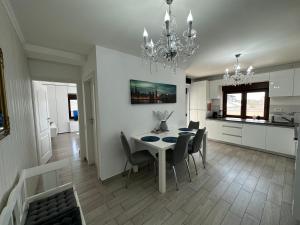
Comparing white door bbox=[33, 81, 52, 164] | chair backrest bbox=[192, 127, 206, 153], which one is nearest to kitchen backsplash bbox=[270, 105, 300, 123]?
chair backrest bbox=[192, 127, 206, 153]

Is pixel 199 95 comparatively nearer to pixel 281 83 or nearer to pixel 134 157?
pixel 281 83

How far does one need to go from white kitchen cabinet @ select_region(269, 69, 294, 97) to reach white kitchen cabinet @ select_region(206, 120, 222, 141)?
1581 mm

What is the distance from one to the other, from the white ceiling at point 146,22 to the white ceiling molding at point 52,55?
0.11 metres

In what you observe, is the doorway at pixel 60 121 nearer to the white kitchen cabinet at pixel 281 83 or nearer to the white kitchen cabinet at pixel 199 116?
the white kitchen cabinet at pixel 199 116

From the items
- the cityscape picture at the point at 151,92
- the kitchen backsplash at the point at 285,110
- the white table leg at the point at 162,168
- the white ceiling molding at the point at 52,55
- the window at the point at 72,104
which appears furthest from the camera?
the window at the point at 72,104

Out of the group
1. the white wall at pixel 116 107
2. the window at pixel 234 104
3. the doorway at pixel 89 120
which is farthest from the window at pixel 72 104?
the window at pixel 234 104

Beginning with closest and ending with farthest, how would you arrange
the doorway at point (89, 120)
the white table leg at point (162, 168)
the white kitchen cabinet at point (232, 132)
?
1. the white table leg at point (162, 168)
2. the doorway at point (89, 120)
3. the white kitchen cabinet at point (232, 132)

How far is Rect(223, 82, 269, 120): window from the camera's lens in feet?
12.6

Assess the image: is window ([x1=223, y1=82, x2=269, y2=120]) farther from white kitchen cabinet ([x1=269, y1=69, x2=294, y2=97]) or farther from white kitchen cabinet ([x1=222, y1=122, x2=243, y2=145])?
white kitchen cabinet ([x1=222, y1=122, x2=243, y2=145])

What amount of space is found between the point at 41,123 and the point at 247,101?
5795 millimetres

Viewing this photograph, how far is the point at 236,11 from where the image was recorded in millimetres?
1429

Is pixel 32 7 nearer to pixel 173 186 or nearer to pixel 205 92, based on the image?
pixel 173 186

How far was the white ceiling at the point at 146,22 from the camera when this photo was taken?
4.34 feet

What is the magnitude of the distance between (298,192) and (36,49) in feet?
13.6
